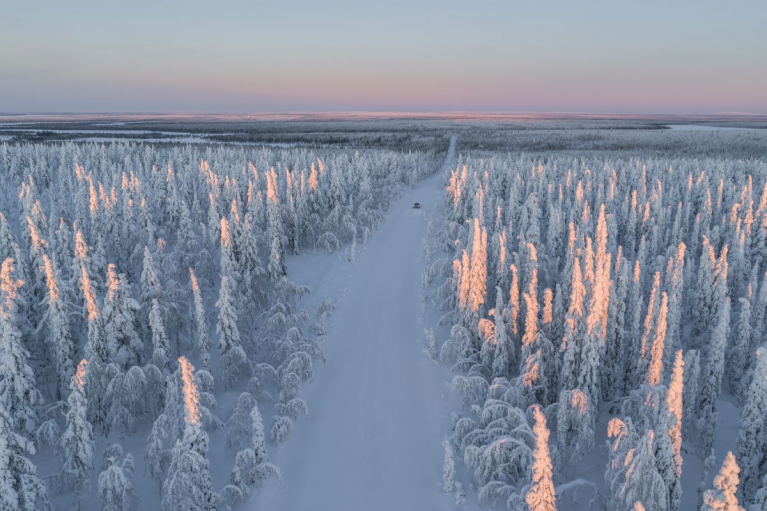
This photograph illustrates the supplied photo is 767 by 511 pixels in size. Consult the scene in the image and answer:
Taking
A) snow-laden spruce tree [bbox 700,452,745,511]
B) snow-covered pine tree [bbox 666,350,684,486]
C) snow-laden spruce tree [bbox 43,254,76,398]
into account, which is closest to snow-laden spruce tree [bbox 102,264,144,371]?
snow-laden spruce tree [bbox 43,254,76,398]

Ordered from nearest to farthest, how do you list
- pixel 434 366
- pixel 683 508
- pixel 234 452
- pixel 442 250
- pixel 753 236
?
pixel 683 508
pixel 234 452
pixel 434 366
pixel 753 236
pixel 442 250

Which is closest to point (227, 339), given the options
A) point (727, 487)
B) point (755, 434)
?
point (727, 487)

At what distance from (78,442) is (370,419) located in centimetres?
912

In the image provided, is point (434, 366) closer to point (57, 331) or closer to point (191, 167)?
point (57, 331)

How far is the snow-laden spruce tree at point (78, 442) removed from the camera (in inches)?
466

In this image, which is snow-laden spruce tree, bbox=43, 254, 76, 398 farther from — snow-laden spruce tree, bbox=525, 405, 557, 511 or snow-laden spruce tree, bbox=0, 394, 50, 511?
snow-laden spruce tree, bbox=525, 405, 557, 511

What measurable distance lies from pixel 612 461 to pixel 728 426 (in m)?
9.08

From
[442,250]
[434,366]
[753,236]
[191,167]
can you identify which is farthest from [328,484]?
[191,167]

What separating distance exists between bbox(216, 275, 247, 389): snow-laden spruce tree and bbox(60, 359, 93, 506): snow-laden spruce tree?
5.75m

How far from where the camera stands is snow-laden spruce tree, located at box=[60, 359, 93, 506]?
1184cm

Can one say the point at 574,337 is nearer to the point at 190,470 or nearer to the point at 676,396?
the point at 676,396

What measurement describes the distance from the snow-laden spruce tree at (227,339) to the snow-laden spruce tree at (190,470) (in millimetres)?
6451

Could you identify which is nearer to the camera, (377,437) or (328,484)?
(328,484)

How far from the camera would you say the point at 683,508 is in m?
12.9
